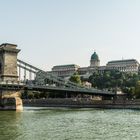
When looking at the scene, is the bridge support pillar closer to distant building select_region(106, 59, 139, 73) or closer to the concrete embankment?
the concrete embankment

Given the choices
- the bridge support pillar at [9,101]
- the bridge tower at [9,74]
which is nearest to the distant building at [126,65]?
the bridge tower at [9,74]

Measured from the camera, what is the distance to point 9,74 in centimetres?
6488

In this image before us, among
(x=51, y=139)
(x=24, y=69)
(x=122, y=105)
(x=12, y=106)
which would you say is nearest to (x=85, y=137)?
(x=51, y=139)

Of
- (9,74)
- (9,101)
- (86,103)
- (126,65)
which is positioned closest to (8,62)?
(9,74)

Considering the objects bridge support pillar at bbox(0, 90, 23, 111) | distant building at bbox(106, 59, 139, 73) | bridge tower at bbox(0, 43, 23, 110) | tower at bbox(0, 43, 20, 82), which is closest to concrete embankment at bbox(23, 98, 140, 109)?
bridge tower at bbox(0, 43, 23, 110)

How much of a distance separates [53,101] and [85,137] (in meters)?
66.4

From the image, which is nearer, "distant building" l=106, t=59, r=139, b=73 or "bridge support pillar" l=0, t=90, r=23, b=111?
"bridge support pillar" l=0, t=90, r=23, b=111

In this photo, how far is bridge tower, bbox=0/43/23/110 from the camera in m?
A: 61.4

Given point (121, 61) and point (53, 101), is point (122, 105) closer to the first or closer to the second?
point (53, 101)

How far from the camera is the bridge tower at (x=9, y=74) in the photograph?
61.4 meters

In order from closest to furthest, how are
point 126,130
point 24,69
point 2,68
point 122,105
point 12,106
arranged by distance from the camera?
point 126,130
point 12,106
point 2,68
point 24,69
point 122,105

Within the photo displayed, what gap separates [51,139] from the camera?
2686 centimetres

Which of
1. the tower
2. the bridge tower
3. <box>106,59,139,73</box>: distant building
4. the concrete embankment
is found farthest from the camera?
<box>106,59,139,73</box>: distant building

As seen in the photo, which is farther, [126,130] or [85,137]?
[126,130]
